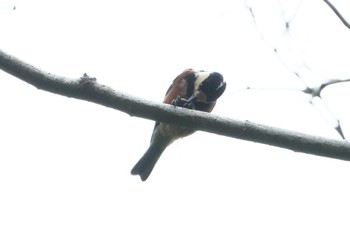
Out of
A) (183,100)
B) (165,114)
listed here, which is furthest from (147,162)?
(165,114)

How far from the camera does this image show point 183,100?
477 centimetres

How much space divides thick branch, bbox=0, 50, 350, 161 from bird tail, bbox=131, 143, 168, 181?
10.4 ft

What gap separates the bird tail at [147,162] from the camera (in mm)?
5641

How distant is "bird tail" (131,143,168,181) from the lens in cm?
564

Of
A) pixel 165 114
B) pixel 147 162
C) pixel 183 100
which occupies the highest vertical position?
pixel 165 114

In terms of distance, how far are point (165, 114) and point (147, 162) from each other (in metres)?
3.25

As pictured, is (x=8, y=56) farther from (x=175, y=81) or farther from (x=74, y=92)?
(x=175, y=81)

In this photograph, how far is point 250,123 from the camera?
242cm

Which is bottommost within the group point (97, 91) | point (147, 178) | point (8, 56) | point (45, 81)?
point (147, 178)

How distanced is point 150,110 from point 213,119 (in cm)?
33

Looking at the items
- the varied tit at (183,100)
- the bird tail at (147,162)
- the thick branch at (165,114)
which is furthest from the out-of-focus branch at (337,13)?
the bird tail at (147,162)

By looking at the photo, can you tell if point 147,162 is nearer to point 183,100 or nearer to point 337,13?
point 183,100

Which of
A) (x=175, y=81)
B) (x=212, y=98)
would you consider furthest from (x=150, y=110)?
(x=175, y=81)

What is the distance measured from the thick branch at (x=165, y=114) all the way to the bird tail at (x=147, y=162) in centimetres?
317
